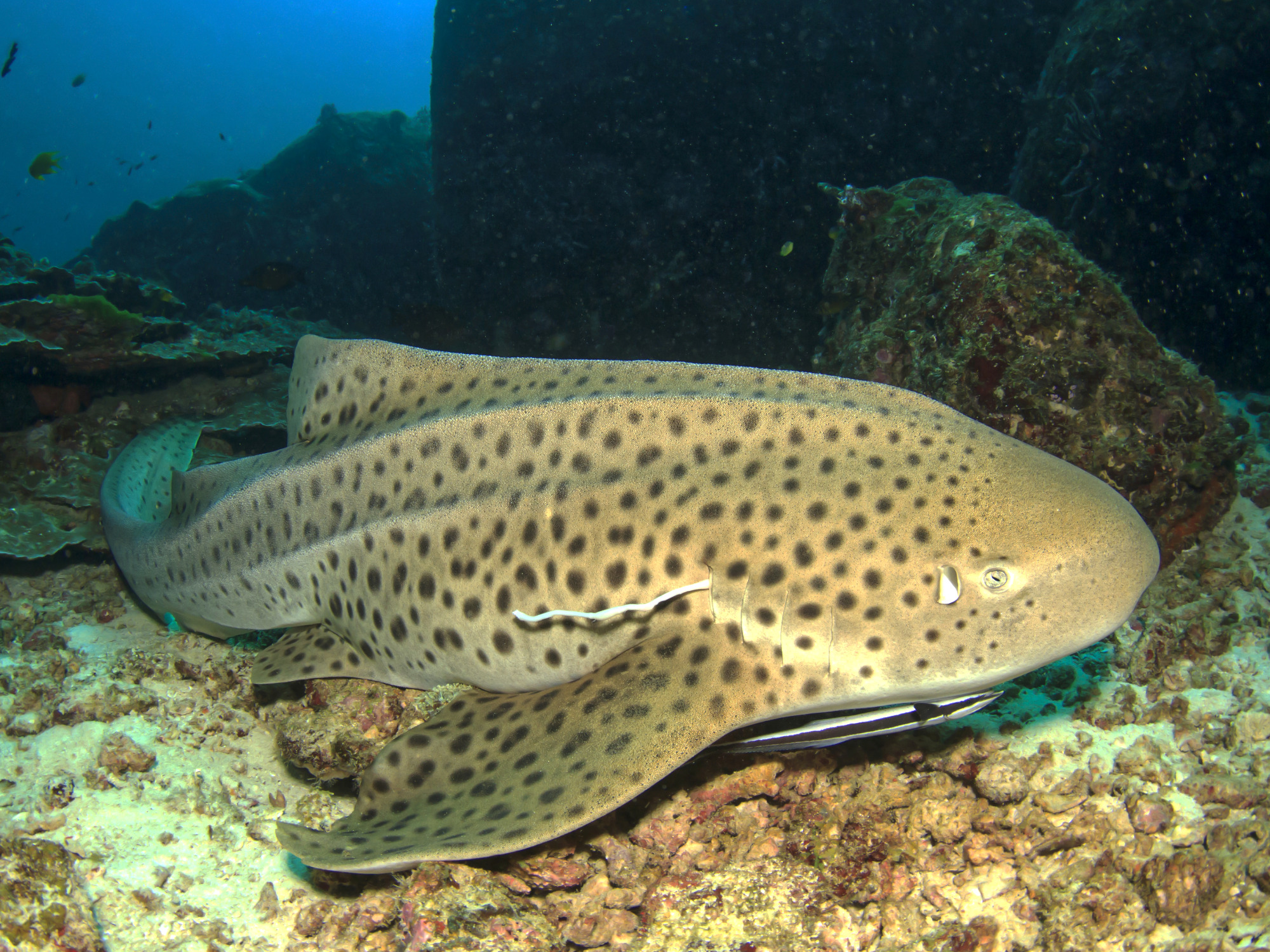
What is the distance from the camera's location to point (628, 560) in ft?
9.44

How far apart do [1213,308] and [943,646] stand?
8243mm

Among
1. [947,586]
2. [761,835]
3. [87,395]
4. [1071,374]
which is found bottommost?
[761,835]

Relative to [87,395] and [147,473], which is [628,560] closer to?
[147,473]

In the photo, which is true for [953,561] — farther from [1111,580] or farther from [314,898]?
[314,898]

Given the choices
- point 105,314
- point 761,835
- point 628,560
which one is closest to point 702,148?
point 105,314

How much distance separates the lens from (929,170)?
11367mm

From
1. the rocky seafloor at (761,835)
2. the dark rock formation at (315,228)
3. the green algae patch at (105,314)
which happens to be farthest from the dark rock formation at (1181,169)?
the dark rock formation at (315,228)

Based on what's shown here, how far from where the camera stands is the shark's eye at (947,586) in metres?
2.37

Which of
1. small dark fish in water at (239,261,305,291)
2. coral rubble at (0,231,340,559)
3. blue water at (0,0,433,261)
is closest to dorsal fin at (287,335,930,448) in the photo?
coral rubble at (0,231,340,559)

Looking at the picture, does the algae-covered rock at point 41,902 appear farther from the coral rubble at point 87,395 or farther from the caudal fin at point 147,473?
the coral rubble at point 87,395

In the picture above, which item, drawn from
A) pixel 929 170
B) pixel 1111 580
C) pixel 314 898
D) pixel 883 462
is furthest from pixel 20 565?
pixel 929 170

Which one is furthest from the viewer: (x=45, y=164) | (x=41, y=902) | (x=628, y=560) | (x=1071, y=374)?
(x=45, y=164)

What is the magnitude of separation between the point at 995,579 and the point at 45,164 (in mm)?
19158

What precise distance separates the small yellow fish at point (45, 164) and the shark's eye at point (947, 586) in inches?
723
